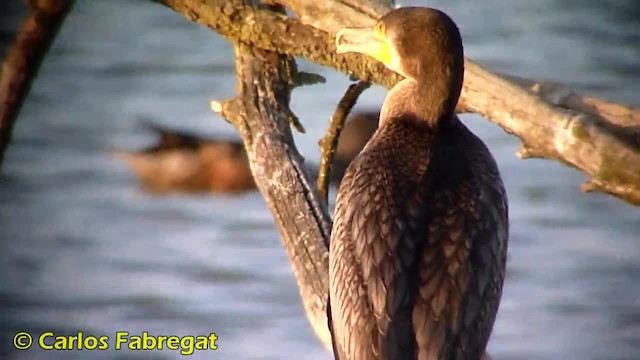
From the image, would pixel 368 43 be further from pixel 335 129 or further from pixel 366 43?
pixel 335 129

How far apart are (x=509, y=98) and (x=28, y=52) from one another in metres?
1.24

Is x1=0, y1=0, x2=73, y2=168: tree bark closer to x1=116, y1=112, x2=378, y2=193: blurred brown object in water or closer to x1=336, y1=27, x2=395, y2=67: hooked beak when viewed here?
x1=336, y1=27, x2=395, y2=67: hooked beak

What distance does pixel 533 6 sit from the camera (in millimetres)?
9844

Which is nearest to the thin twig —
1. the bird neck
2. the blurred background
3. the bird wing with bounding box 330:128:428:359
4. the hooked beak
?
the hooked beak

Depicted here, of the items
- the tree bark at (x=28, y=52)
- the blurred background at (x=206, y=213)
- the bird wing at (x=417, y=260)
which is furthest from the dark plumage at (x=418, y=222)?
the blurred background at (x=206, y=213)

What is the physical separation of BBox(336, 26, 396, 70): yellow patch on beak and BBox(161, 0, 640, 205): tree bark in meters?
0.17

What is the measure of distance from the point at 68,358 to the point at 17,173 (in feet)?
5.88

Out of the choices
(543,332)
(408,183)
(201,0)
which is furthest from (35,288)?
(408,183)

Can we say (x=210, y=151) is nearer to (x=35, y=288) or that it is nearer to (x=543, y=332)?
(x=35, y=288)

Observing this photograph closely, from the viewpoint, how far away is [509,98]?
3.40 m

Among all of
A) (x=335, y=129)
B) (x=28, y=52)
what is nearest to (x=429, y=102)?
(x=335, y=129)

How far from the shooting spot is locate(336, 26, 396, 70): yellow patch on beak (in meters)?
3.38

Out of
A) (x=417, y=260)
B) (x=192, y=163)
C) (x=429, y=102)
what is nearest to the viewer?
(x=417, y=260)

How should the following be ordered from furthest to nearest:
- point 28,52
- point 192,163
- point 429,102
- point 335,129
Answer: point 192,163 < point 335,129 < point 28,52 < point 429,102
